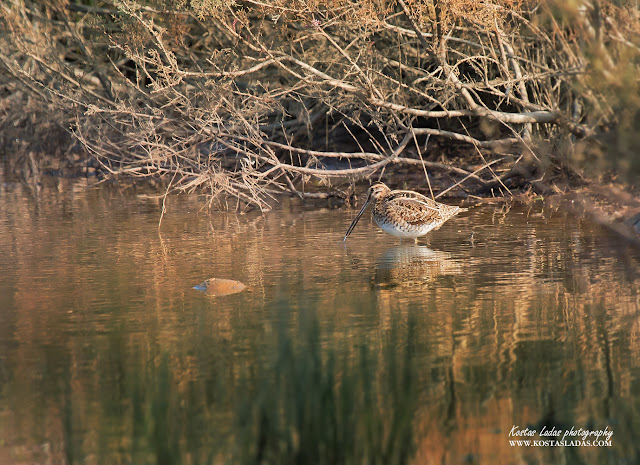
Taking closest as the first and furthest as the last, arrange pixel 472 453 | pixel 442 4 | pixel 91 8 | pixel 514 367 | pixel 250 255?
1. pixel 472 453
2. pixel 514 367
3. pixel 250 255
4. pixel 442 4
5. pixel 91 8

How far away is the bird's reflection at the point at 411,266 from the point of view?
29.2 feet

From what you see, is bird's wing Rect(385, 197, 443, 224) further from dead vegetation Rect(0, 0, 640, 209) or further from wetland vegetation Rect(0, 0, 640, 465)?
dead vegetation Rect(0, 0, 640, 209)

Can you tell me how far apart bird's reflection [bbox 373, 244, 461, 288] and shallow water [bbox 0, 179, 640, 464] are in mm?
37

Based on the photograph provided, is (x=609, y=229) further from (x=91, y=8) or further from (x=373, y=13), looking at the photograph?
(x=91, y=8)

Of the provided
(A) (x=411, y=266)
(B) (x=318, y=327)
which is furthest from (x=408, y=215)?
(B) (x=318, y=327)

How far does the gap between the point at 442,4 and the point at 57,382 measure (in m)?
6.60

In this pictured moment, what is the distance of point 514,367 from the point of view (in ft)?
20.4

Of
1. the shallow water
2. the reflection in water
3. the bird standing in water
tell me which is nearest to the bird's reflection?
the shallow water

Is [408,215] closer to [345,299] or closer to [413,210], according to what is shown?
[413,210]

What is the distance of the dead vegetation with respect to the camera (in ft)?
31.5

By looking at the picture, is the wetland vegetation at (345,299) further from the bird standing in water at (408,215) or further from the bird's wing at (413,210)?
the bird's wing at (413,210)

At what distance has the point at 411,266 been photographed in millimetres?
9562

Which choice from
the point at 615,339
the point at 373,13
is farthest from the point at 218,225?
the point at 615,339

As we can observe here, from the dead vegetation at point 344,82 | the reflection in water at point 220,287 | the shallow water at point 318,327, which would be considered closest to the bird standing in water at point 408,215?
the shallow water at point 318,327
